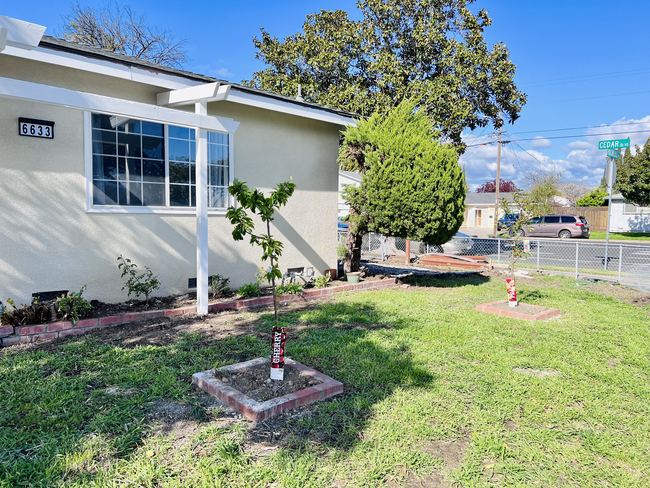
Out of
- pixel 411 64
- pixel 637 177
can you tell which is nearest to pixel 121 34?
pixel 411 64

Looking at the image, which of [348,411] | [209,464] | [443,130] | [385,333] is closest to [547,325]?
[385,333]

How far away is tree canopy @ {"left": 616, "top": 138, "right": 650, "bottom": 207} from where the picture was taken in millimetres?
27609

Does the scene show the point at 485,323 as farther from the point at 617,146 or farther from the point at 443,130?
the point at 443,130

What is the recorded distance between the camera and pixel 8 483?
241cm

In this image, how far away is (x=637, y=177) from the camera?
2797 cm

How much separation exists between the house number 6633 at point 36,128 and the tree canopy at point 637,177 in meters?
32.9

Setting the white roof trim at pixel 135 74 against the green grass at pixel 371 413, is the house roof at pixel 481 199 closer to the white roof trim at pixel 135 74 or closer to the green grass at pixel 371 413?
the white roof trim at pixel 135 74

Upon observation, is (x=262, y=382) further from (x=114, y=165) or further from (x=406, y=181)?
(x=406, y=181)

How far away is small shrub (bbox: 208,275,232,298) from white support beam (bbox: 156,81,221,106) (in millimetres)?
2810

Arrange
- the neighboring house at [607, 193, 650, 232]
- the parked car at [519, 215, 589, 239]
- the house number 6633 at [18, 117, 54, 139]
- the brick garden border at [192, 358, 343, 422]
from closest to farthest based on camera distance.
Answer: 1. the brick garden border at [192, 358, 343, 422]
2. the house number 6633 at [18, 117, 54, 139]
3. the parked car at [519, 215, 589, 239]
4. the neighboring house at [607, 193, 650, 232]

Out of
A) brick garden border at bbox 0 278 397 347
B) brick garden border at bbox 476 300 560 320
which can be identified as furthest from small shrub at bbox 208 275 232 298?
brick garden border at bbox 476 300 560 320

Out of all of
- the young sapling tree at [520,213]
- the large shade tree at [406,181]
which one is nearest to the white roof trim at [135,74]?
the large shade tree at [406,181]

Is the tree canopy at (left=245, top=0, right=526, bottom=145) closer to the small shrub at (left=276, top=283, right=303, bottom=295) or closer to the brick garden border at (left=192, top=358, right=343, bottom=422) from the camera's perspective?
the small shrub at (left=276, top=283, right=303, bottom=295)

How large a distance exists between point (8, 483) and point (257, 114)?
21.6 ft
